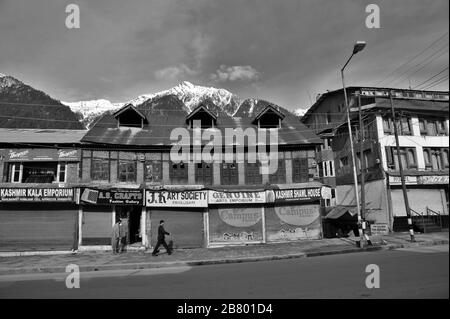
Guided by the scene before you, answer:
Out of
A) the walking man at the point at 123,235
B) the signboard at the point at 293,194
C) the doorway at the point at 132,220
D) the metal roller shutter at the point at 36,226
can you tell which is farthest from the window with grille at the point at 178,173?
the metal roller shutter at the point at 36,226

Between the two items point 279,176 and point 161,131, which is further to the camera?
point 161,131

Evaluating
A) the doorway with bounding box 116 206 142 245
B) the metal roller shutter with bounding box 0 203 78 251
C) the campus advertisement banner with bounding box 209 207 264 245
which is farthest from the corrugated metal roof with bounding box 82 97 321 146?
the campus advertisement banner with bounding box 209 207 264 245

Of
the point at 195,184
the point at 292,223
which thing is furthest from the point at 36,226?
the point at 292,223

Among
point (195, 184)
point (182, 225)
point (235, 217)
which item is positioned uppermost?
point (195, 184)

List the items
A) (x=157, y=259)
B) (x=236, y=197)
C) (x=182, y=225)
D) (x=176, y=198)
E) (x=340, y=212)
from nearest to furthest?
(x=157, y=259)
(x=176, y=198)
(x=182, y=225)
(x=236, y=197)
(x=340, y=212)

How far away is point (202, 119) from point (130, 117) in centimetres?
560

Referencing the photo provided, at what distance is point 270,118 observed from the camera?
85.3 feet

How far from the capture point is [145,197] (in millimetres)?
20781

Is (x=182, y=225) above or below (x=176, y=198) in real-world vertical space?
below

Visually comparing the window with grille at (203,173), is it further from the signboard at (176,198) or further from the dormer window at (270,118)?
the dormer window at (270,118)

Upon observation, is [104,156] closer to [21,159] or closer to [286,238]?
[21,159]

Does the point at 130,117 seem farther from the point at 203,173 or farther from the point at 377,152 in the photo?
the point at 377,152

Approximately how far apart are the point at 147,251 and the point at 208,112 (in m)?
11.3
